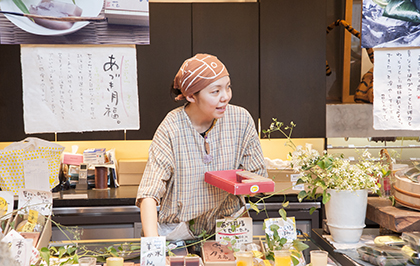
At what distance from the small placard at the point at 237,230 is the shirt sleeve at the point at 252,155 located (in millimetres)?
330

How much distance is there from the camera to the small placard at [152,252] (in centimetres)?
122

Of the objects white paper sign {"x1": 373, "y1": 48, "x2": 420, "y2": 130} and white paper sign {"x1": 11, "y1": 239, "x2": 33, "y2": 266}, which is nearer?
white paper sign {"x1": 11, "y1": 239, "x2": 33, "y2": 266}

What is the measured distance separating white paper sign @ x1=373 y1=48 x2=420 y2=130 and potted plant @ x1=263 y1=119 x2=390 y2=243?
1.03m

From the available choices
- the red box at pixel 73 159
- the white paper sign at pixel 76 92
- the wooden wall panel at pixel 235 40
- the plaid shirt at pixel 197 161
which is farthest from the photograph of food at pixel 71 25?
→ the red box at pixel 73 159

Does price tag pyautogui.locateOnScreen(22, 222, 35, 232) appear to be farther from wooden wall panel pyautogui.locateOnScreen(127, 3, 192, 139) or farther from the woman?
wooden wall panel pyautogui.locateOnScreen(127, 3, 192, 139)

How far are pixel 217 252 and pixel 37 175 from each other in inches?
30.6

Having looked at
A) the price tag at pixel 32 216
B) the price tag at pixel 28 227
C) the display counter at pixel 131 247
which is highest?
the price tag at pixel 32 216

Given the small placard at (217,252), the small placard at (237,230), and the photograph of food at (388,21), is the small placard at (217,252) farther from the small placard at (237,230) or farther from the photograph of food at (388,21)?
the photograph of food at (388,21)

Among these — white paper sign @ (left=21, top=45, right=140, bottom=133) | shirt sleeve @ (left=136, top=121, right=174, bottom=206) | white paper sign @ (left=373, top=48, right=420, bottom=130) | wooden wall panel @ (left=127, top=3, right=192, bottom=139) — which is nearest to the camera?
shirt sleeve @ (left=136, top=121, right=174, bottom=206)

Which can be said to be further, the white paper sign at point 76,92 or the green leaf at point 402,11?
the white paper sign at point 76,92

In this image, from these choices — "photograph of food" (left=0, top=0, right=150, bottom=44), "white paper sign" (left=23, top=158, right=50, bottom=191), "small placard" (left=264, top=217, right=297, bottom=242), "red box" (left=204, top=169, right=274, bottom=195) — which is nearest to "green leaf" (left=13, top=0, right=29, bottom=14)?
"photograph of food" (left=0, top=0, right=150, bottom=44)

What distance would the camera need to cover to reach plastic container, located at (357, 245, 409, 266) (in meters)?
1.31

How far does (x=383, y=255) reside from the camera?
134 centimetres

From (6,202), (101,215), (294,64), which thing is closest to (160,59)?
(294,64)
